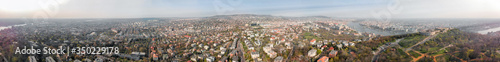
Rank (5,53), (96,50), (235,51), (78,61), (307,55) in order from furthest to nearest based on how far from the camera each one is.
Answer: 1. (235,51)
2. (96,50)
3. (307,55)
4. (78,61)
5. (5,53)

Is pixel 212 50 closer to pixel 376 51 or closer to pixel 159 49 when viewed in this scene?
pixel 159 49

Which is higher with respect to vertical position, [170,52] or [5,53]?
[5,53]

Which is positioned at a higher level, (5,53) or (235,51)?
(5,53)

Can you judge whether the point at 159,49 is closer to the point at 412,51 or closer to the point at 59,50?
the point at 59,50

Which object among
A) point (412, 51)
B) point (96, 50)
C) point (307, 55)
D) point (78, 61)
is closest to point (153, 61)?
point (78, 61)

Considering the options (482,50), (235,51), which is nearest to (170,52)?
(235,51)

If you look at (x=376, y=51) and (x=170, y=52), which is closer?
(x=376, y=51)

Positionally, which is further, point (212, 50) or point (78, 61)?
point (212, 50)

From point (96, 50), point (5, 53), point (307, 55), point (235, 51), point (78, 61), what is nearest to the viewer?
point (5, 53)

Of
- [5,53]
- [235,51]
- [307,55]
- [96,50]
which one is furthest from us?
[235,51]
